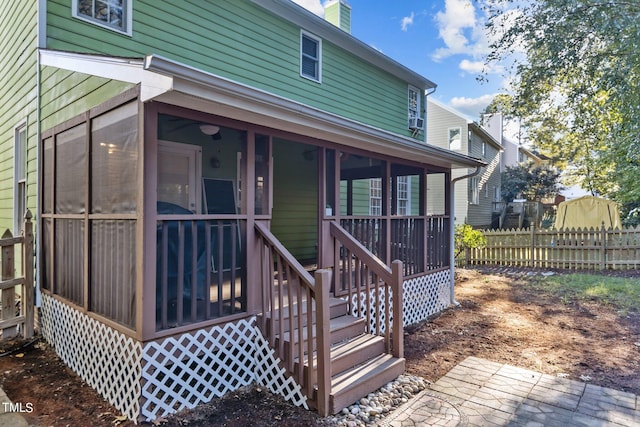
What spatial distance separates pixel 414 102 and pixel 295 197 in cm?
586

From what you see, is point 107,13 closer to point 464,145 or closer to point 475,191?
point 464,145

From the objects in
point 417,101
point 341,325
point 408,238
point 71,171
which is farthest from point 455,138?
point 71,171

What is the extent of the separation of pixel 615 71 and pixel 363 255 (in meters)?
5.43

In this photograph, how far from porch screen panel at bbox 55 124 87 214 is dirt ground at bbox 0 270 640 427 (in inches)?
67.9

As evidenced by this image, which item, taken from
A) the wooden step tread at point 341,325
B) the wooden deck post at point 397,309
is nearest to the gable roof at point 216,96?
the wooden deck post at point 397,309

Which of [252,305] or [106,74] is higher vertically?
[106,74]

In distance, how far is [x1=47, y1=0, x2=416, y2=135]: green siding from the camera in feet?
16.9

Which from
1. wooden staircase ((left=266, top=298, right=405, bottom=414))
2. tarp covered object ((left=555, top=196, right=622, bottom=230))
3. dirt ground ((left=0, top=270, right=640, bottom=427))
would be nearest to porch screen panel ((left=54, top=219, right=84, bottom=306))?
dirt ground ((left=0, top=270, right=640, bottom=427))

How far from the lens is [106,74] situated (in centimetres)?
317

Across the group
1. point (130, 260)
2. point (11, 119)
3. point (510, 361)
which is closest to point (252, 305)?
point (130, 260)

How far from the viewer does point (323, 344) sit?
9.86 feet

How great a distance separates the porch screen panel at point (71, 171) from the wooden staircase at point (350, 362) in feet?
7.73

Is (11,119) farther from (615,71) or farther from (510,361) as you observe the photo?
(615,71)

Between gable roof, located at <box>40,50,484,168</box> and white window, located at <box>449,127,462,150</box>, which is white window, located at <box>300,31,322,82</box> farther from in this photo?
white window, located at <box>449,127,462,150</box>
